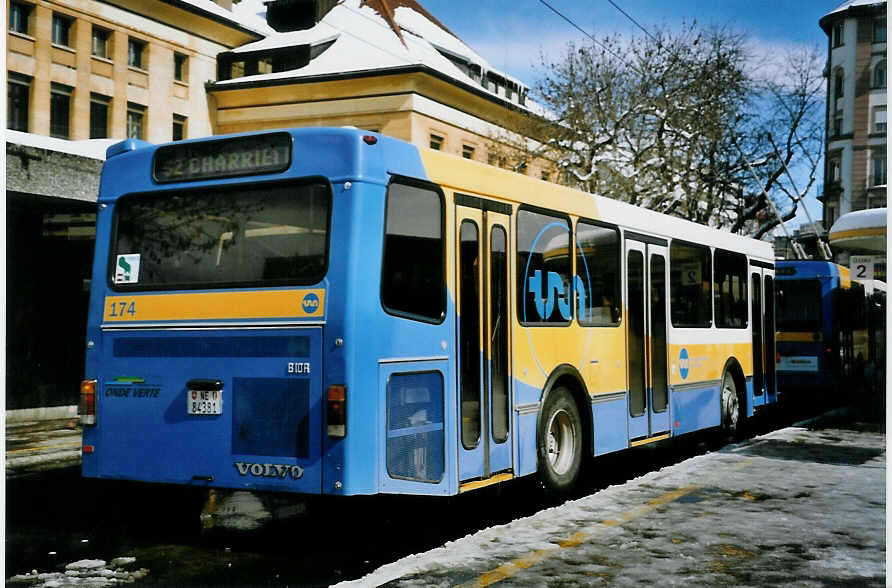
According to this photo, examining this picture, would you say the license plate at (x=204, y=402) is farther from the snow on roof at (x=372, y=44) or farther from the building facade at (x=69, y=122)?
the snow on roof at (x=372, y=44)

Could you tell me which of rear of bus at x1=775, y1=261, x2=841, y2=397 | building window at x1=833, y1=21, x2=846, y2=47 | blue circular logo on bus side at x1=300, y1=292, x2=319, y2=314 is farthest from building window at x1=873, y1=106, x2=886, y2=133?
blue circular logo on bus side at x1=300, y1=292, x2=319, y2=314

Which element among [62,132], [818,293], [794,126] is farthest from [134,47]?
[818,293]

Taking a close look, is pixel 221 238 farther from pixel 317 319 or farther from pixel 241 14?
pixel 241 14

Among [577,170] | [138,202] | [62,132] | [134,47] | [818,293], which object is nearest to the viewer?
[138,202]

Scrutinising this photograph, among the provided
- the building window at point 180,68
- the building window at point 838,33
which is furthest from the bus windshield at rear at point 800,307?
the building window at point 180,68

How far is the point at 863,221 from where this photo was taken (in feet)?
43.4

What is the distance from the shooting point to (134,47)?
41438mm

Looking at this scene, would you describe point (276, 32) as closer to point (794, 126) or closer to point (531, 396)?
point (794, 126)

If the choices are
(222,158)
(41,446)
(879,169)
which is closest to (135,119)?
(41,446)

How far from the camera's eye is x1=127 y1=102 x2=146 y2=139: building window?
41875mm

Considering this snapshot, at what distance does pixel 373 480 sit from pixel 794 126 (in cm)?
2959

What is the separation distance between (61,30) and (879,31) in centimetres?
3206

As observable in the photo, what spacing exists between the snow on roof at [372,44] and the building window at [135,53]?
4.52 metres

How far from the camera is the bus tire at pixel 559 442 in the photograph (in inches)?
352
